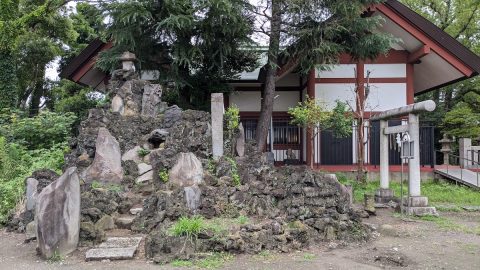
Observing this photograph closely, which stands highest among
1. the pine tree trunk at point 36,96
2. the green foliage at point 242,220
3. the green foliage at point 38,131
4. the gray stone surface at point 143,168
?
the pine tree trunk at point 36,96

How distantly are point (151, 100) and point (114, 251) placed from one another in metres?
4.91

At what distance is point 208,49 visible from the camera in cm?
1280

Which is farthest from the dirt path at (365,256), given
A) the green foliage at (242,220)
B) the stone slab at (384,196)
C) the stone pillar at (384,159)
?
the stone pillar at (384,159)

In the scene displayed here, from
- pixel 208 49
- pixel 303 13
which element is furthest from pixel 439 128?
pixel 208 49

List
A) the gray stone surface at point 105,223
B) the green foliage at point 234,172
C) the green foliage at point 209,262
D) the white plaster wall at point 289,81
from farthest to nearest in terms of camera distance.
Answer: the white plaster wall at point 289,81
the green foliage at point 234,172
the gray stone surface at point 105,223
the green foliage at point 209,262

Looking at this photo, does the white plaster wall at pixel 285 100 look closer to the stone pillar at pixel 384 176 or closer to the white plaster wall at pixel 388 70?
the white plaster wall at pixel 388 70

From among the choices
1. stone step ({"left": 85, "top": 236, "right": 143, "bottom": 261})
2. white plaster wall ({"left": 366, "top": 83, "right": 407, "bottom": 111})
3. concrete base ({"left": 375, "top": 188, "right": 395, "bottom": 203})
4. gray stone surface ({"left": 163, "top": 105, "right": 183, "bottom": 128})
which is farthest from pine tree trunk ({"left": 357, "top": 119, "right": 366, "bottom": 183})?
stone step ({"left": 85, "top": 236, "right": 143, "bottom": 261})

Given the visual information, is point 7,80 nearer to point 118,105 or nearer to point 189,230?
point 118,105

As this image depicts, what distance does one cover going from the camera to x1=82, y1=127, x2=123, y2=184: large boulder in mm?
9156

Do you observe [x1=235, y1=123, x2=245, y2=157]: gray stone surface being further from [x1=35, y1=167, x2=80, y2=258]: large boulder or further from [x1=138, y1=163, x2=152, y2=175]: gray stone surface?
[x1=35, y1=167, x2=80, y2=258]: large boulder

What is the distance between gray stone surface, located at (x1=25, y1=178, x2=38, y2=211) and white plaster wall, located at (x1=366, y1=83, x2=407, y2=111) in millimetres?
11415

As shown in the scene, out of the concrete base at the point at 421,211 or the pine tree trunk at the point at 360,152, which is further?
the pine tree trunk at the point at 360,152

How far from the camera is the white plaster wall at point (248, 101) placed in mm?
17031

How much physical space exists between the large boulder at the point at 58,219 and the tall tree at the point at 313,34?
7.03 meters
